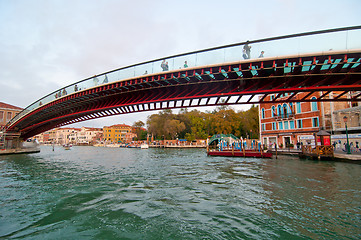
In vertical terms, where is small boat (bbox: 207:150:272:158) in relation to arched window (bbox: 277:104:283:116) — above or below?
below

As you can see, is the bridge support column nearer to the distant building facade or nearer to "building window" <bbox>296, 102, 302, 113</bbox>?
"building window" <bbox>296, 102, 302, 113</bbox>

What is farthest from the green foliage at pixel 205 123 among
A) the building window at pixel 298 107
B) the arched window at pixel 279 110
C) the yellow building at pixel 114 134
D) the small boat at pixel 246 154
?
the yellow building at pixel 114 134

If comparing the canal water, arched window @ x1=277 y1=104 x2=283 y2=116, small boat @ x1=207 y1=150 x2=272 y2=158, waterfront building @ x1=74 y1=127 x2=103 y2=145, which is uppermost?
arched window @ x1=277 y1=104 x2=283 y2=116

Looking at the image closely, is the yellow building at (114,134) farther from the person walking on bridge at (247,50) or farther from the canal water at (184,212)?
the person walking on bridge at (247,50)

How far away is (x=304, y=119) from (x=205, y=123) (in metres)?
45.9

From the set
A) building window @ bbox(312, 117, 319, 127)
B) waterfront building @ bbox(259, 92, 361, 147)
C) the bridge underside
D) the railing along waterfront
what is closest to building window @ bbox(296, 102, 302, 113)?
waterfront building @ bbox(259, 92, 361, 147)

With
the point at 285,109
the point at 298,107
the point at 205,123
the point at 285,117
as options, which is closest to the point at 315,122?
the point at 298,107

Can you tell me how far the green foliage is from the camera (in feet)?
197

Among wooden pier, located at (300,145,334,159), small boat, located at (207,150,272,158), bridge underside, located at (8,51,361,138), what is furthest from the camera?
small boat, located at (207,150,272,158)

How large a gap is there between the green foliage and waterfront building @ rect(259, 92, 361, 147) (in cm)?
1741

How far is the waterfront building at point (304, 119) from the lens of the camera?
2729 cm

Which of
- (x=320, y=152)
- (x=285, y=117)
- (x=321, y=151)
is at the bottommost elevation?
(x=320, y=152)

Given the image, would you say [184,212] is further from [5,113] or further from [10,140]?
[5,113]

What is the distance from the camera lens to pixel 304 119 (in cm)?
3203
